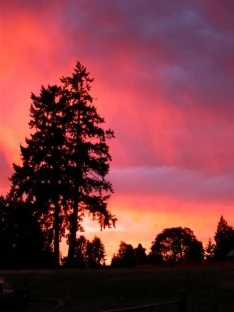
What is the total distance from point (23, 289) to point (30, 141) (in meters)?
35.8

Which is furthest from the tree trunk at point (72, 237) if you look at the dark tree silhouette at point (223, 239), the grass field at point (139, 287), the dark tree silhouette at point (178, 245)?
the dark tree silhouette at point (178, 245)

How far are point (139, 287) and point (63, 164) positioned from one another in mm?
34180

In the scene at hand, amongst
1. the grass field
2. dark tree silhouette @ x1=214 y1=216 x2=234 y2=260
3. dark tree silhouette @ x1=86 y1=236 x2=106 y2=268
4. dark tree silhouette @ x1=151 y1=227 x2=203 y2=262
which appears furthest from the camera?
dark tree silhouette @ x1=86 y1=236 x2=106 y2=268

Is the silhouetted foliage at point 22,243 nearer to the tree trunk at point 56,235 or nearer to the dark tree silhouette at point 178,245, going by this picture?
the tree trunk at point 56,235

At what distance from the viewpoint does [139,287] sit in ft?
105

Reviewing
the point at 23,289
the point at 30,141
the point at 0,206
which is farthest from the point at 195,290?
the point at 0,206

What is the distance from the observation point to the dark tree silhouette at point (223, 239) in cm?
13736

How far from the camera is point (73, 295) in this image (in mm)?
33219

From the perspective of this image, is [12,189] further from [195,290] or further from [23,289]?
[195,290]

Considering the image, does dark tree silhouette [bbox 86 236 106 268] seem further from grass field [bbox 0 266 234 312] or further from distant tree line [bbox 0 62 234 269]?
grass field [bbox 0 266 234 312]

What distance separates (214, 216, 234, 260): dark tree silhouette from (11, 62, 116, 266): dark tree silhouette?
71346 millimetres

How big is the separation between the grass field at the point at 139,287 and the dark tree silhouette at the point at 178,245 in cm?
11665

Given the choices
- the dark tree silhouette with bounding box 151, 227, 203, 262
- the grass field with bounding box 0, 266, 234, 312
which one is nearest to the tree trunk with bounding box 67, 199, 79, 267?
the grass field with bounding box 0, 266, 234, 312

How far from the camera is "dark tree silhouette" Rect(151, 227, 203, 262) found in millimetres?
154000
